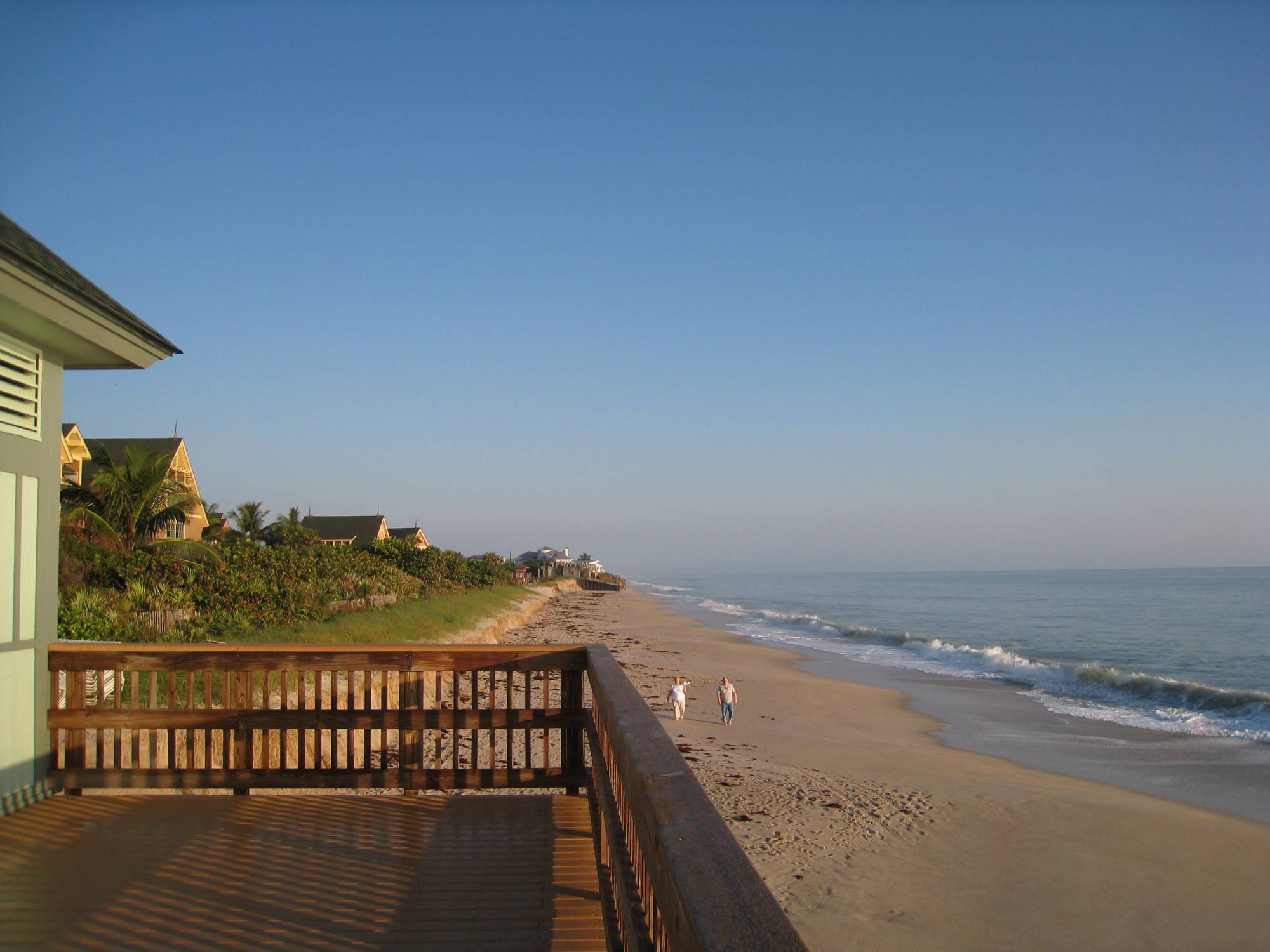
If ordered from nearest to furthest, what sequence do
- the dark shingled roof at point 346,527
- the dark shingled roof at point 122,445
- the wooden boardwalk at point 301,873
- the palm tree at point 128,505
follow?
the wooden boardwalk at point 301,873
the palm tree at point 128,505
the dark shingled roof at point 122,445
the dark shingled roof at point 346,527

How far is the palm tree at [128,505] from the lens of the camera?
1995cm

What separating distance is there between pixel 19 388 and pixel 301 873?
10.3 ft

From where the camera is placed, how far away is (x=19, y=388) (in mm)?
4996

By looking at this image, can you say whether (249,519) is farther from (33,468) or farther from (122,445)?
(33,468)

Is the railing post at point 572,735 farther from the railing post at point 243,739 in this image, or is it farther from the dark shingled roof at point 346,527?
the dark shingled roof at point 346,527

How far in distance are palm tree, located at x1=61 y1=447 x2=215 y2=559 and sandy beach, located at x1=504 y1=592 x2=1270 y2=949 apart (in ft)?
42.9

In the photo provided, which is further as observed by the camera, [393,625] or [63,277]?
[393,625]

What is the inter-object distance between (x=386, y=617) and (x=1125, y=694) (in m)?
17.9

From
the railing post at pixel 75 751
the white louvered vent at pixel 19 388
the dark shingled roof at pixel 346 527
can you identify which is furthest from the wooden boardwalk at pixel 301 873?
the dark shingled roof at pixel 346 527

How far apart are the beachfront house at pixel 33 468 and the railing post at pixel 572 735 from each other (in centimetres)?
296

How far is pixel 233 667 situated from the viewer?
515cm

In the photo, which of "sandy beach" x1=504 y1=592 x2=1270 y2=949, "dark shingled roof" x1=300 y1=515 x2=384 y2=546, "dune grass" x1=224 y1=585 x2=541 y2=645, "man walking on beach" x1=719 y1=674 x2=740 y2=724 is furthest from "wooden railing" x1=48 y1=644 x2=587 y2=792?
"dark shingled roof" x1=300 y1=515 x2=384 y2=546

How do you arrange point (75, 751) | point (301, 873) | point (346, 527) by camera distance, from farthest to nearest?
point (346, 527)
point (75, 751)
point (301, 873)

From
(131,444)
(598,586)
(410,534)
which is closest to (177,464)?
(131,444)
